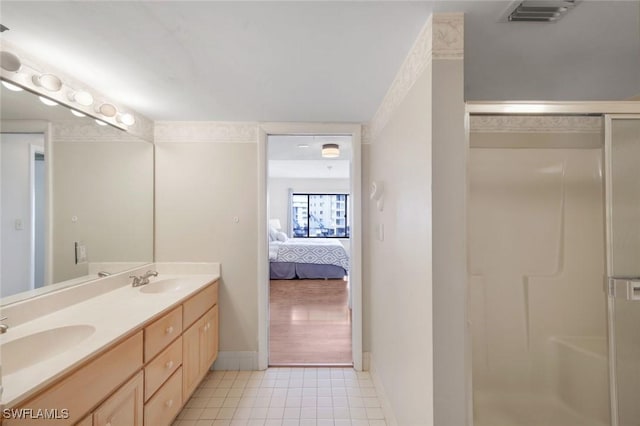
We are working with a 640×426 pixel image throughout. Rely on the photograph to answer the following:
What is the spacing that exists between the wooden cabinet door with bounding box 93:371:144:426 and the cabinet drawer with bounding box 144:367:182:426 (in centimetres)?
8

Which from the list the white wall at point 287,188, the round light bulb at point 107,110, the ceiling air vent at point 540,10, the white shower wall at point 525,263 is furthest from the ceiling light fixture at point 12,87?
the white wall at point 287,188

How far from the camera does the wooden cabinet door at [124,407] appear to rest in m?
1.10

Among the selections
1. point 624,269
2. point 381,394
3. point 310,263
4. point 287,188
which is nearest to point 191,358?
point 381,394

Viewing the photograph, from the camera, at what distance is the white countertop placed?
2.76ft

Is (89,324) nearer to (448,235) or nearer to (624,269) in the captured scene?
(448,235)

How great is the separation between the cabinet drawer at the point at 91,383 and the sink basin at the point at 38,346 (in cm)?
21

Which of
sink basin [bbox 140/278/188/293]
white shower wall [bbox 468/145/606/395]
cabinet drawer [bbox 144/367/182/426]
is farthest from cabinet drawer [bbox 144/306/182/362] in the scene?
white shower wall [bbox 468/145/606/395]

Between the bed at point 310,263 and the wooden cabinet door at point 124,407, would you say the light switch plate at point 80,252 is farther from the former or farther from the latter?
the bed at point 310,263

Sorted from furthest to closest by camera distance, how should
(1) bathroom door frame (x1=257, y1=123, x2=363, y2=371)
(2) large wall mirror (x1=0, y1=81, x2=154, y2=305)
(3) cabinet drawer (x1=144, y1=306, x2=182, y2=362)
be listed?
1. (1) bathroom door frame (x1=257, y1=123, x2=363, y2=371)
2. (3) cabinet drawer (x1=144, y1=306, x2=182, y2=362)
3. (2) large wall mirror (x1=0, y1=81, x2=154, y2=305)

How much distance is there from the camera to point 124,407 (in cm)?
122

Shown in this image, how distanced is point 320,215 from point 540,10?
699 cm

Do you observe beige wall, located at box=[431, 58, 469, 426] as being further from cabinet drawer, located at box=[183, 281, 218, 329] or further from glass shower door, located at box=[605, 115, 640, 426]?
cabinet drawer, located at box=[183, 281, 218, 329]

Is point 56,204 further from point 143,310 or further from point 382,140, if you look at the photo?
point 382,140

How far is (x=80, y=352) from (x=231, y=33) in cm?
144
